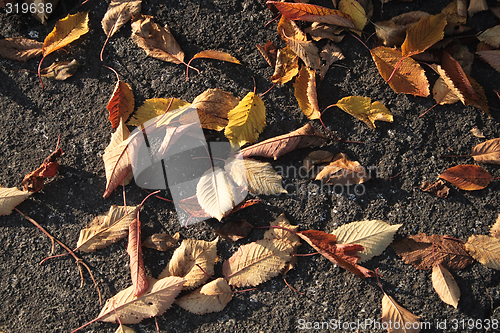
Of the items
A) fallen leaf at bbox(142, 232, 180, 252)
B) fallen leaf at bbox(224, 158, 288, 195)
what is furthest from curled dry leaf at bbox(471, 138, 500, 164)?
fallen leaf at bbox(142, 232, 180, 252)

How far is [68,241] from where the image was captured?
5.26 ft

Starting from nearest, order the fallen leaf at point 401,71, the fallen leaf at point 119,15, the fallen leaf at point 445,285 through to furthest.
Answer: the fallen leaf at point 445,285 → the fallen leaf at point 401,71 → the fallen leaf at point 119,15

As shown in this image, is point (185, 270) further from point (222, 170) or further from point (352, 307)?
point (352, 307)

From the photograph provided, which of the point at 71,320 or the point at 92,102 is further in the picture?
the point at 92,102

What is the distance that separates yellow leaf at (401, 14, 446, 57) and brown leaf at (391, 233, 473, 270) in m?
0.96

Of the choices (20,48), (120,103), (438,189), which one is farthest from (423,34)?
(20,48)

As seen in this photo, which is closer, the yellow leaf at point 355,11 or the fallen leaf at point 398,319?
the fallen leaf at point 398,319

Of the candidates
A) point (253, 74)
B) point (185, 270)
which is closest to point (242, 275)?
point (185, 270)

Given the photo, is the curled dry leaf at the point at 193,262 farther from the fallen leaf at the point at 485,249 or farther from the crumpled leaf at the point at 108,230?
the fallen leaf at the point at 485,249

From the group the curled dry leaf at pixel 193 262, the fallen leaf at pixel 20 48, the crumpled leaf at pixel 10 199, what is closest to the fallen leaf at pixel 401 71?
the curled dry leaf at pixel 193 262

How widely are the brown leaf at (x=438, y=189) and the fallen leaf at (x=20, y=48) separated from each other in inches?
88.5

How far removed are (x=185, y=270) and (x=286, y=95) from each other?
1067mm

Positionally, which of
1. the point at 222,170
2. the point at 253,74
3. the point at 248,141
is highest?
the point at 253,74

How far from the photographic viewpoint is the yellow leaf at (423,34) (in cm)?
153
